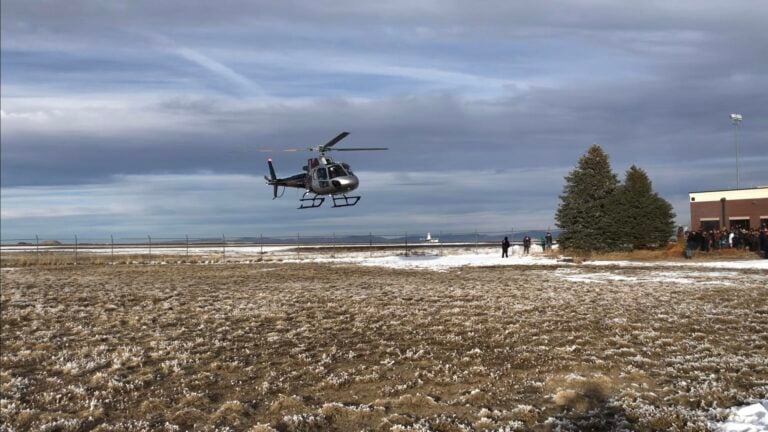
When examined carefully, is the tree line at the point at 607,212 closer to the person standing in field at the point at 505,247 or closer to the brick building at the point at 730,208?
the person standing in field at the point at 505,247

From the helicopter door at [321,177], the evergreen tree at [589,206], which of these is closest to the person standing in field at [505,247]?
the evergreen tree at [589,206]

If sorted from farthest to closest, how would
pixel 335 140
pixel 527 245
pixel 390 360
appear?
1. pixel 527 245
2. pixel 335 140
3. pixel 390 360

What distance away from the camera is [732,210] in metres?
53.9

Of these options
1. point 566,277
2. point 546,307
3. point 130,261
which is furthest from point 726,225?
point 130,261

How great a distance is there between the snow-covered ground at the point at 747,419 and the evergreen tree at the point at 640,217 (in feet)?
127

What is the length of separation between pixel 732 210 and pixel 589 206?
17.0 m

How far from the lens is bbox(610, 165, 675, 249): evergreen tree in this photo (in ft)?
148

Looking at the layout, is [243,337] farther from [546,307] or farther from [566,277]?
[566,277]

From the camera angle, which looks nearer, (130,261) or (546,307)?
(546,307)

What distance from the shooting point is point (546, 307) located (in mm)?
18297

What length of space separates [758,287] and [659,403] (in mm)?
16592

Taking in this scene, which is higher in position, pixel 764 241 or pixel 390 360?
pixel 764 241

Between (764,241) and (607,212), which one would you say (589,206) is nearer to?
(607,212)

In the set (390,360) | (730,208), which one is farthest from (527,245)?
(390,360)
